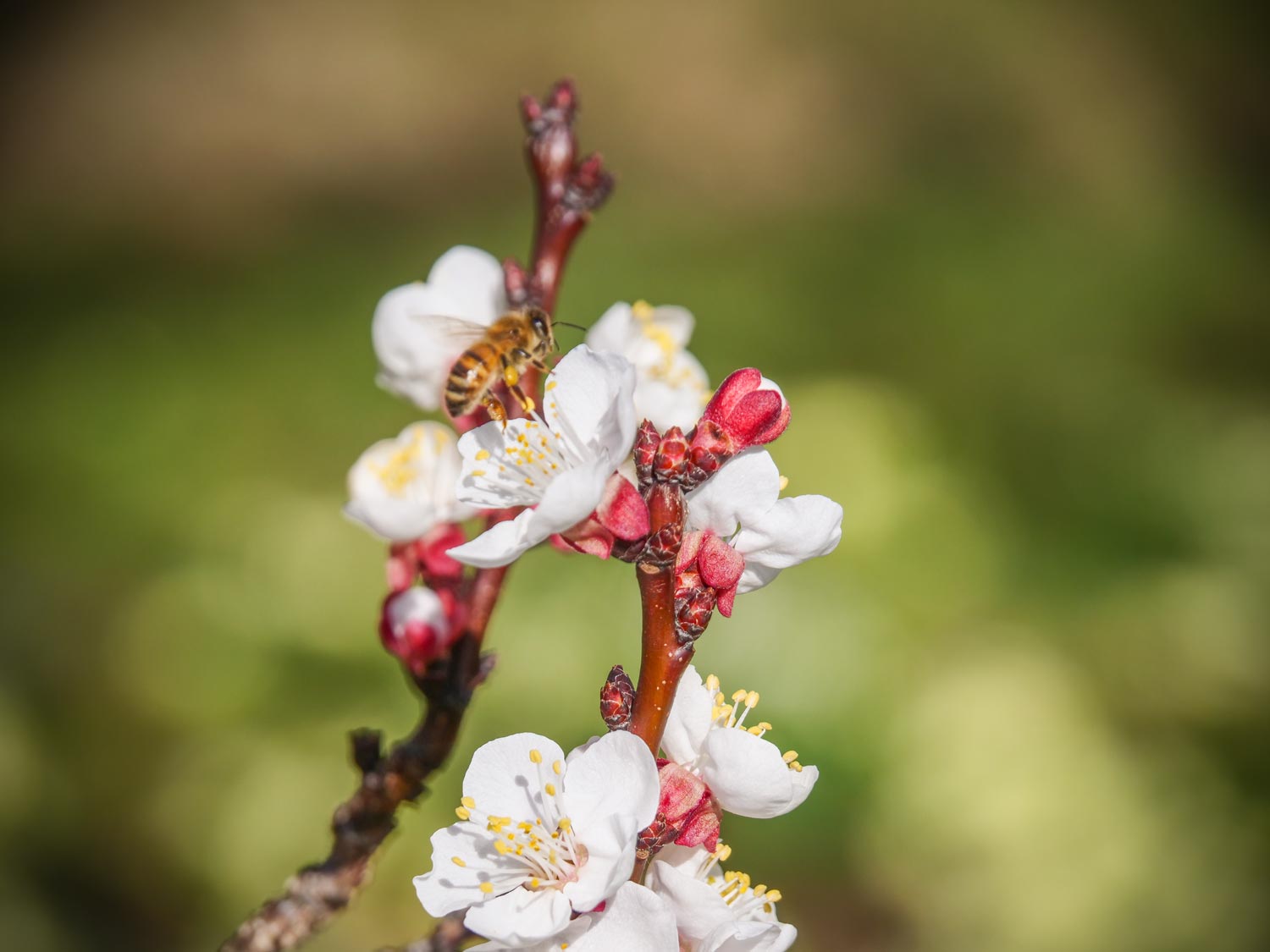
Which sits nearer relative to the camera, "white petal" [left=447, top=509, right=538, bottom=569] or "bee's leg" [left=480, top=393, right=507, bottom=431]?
"white petal" [left=447, top=509, right=538, bottom=569]

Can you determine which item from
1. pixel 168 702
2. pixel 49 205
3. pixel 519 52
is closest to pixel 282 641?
pixel 168 702

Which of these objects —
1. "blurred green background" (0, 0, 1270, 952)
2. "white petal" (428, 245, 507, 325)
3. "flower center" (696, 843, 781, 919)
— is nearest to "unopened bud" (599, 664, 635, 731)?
"flower center" (696, 843, 781, 919)

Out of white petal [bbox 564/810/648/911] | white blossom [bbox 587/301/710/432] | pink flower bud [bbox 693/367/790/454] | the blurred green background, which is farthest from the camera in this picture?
the blurred green background

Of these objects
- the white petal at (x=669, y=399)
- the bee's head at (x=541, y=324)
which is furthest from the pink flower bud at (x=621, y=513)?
the bee's head at (x=541, y=324)

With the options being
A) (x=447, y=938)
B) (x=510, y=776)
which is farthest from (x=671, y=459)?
(x=447, y=938)

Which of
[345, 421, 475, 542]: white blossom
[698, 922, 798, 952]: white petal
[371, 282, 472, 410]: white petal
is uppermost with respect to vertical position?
[371, 282, 472, 410]: white petal

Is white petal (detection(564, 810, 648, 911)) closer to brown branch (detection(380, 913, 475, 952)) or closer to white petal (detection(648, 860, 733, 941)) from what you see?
white petal (detection(648, 860, 733, 941))

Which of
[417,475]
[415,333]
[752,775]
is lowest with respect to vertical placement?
[752,775]

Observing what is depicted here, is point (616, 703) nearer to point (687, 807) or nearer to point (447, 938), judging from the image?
point (687, 807)
